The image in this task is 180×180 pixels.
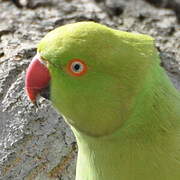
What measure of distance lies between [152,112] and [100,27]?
412 millimetres

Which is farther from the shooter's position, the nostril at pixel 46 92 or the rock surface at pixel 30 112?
the rock surface at pixel 30 112

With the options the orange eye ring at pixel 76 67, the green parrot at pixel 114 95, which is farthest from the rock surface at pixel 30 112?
the orange eye ring at pixel 76 67

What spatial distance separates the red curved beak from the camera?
2.07 meters

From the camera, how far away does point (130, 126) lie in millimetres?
2125

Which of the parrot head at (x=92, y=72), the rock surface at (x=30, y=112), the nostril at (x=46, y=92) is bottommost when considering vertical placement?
the rock surface at (x=30, y=112)

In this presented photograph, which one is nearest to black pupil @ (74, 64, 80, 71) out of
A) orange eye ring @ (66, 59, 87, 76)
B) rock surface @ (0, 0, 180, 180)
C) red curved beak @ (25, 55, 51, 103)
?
orange eye ring @ (66, 59, 87, 76)

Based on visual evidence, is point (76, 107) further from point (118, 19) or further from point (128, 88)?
point (118, 19)

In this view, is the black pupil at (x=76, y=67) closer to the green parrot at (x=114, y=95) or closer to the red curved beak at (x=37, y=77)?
the green parrot at (x=114, y=95)

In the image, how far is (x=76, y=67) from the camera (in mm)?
2016

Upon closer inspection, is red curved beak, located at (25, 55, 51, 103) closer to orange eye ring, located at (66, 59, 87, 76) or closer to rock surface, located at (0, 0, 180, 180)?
orange eye ring, located at (66, 59, 87, 76)

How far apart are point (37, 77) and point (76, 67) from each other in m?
0.18

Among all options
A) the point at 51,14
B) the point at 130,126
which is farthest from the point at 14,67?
the point at 130,126

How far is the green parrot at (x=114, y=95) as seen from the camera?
2.02m

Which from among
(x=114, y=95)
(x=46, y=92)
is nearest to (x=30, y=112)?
(x=46, y=92)
